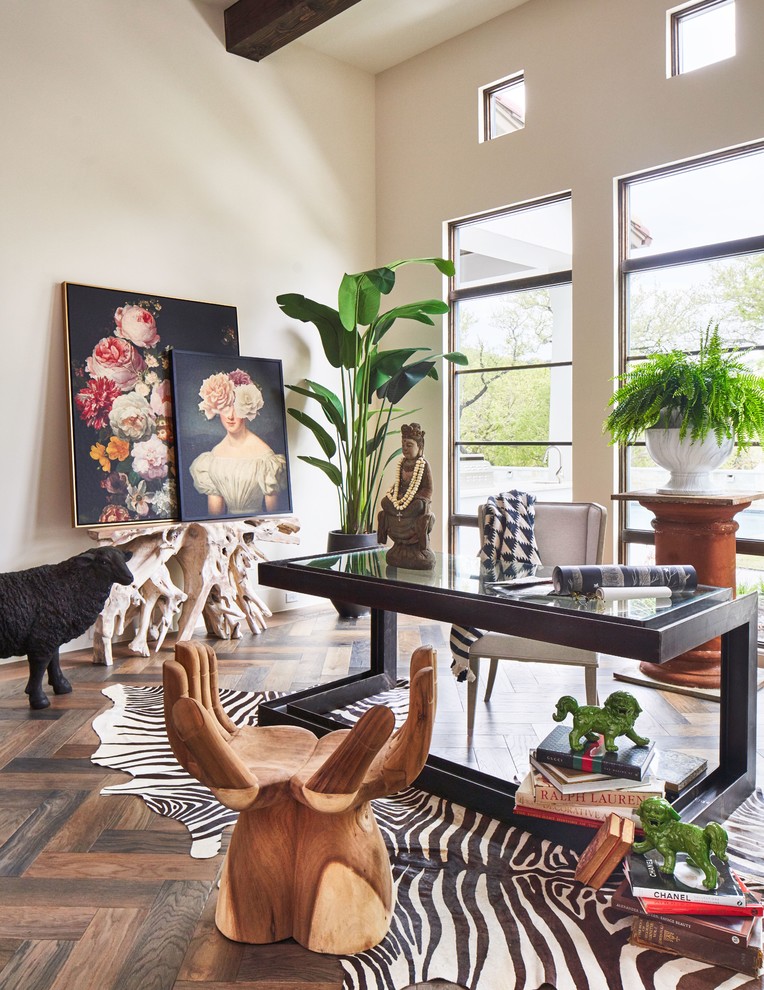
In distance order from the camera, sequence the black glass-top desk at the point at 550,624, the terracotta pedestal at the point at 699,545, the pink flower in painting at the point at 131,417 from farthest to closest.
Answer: the pink flower in painting at the point at 131,417 → the terracotta pedestal at the point at 699,545 → the black glass-top desk at the point at 550,624

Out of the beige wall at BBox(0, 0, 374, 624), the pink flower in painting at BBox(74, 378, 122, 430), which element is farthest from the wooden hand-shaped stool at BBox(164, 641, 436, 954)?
the beige wall at BBox(0, 0, 374, 624)

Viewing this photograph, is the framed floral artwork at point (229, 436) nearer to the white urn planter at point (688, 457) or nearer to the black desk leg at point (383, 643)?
the black desk leg at point (383, 643)

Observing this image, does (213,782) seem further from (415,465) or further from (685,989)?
(415,465)

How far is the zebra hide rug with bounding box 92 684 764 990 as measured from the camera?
69.7 inches

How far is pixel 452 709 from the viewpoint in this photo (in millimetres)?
3525

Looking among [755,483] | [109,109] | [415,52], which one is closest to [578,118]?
[415,52]

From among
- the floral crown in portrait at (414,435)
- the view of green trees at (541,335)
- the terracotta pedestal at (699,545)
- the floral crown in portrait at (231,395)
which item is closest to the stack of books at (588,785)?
the floral crown in portrait at (414,435)

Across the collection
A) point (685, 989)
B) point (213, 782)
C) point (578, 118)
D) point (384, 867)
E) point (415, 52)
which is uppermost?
point (415, 52)

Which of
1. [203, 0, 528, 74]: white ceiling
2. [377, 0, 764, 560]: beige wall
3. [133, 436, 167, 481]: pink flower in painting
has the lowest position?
[133, 436, 167, 481]: pink flower in painting

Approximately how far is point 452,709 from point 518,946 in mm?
1658

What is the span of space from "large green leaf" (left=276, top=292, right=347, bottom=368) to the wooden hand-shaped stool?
142 inches

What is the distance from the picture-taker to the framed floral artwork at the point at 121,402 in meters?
4.36

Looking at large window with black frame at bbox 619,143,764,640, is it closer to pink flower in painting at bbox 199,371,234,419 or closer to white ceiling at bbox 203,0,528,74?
white ceiling at bbox 203,0,528,74

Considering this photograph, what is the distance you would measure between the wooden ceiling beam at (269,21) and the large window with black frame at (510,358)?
63.2 inches
